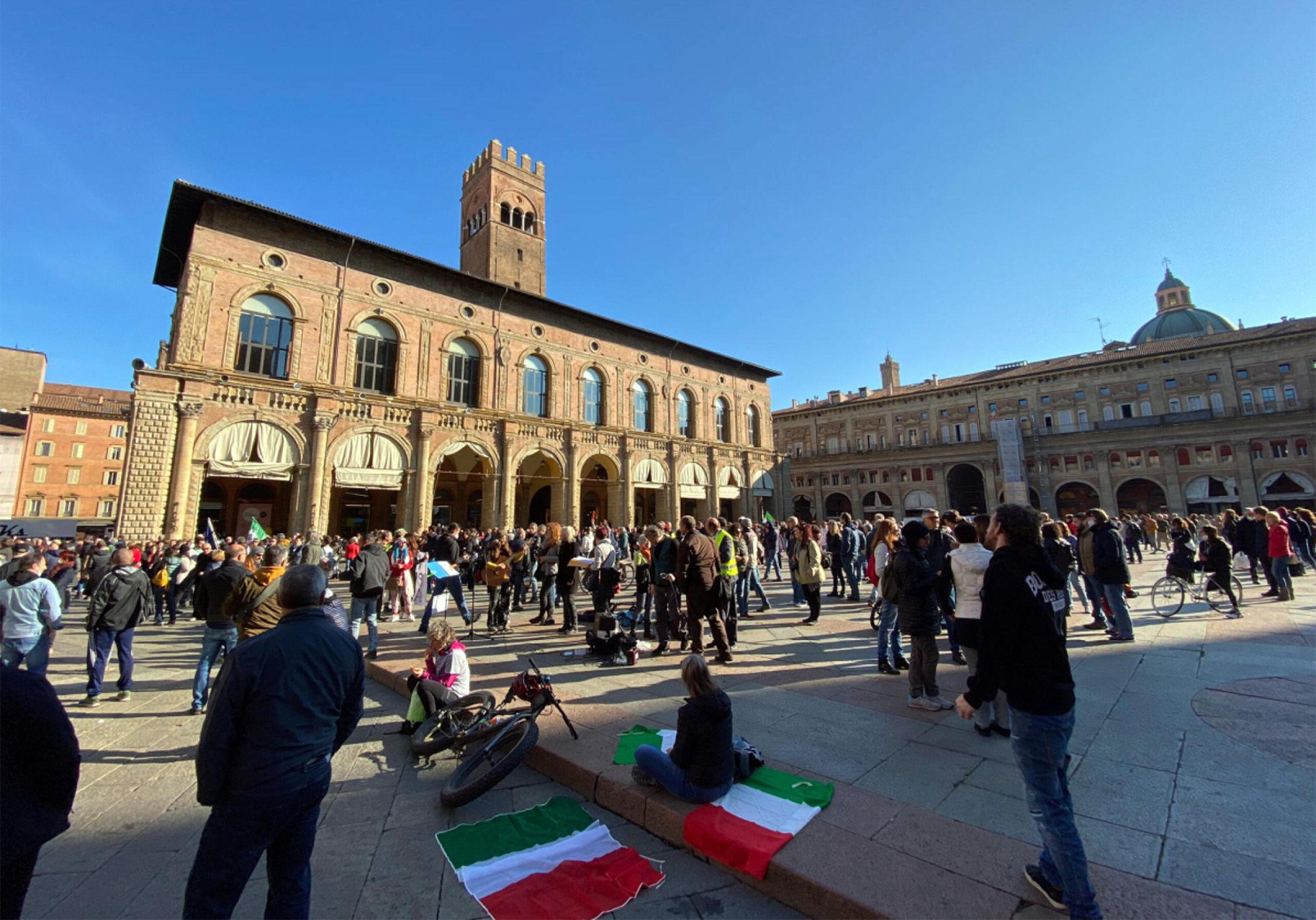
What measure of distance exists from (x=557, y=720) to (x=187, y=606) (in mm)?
14590

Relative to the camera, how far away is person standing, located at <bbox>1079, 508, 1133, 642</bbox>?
279 inches

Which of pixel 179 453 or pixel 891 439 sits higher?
pixel 891 439

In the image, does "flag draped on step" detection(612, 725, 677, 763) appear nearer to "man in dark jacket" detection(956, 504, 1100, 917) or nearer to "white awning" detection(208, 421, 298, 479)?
"man in dark jacket" detection(956, 504, 1100, 917)

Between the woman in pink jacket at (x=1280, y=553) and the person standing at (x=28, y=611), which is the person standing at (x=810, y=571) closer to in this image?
the woman in pink jacket at (x=1280, y=553)

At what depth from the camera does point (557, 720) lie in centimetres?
491

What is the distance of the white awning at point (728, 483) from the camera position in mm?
32656

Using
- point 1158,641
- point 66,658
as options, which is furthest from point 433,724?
point 1158,641

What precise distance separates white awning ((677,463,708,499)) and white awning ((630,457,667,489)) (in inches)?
43.4

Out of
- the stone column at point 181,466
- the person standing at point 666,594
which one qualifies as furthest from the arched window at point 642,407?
the person standing at point 666,594

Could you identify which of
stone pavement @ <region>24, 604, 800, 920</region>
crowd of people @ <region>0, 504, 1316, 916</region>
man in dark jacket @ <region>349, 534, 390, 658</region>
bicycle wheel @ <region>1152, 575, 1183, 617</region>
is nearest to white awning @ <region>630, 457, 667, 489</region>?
crowd of people @ <region>0, 504, 1316, 916</region>

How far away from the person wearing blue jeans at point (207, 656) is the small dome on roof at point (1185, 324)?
6996 cm

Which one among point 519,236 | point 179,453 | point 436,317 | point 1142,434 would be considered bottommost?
point 179,453

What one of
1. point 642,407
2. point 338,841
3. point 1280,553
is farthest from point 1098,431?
point 338,841

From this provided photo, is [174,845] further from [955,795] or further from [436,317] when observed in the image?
[436,317]
